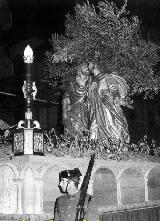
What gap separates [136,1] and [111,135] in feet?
25.5

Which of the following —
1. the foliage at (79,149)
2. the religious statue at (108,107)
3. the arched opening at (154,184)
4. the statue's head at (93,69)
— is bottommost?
the arched opening at (154,184)

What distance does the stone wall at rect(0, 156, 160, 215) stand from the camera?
6.56 meters

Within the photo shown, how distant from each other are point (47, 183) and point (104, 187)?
5.39 feet

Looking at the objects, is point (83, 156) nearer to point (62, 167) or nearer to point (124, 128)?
point (62, 167)

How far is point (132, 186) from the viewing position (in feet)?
29.2

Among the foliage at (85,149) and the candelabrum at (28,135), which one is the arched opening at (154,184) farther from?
the candelabrum at (28,135)

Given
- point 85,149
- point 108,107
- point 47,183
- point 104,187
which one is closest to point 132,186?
point 104,187

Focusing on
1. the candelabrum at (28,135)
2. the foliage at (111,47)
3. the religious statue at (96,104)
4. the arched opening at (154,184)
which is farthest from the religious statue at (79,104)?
the candelabrum at (28,135)

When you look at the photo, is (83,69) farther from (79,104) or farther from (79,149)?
(79,149)

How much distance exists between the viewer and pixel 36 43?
62.0 ft

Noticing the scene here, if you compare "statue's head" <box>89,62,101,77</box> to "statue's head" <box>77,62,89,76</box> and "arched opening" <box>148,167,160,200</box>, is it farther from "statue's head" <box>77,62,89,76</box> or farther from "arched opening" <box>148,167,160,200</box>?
"arched opening" <box>148,167,160,200</box>

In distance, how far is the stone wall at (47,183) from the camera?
6.56 meters

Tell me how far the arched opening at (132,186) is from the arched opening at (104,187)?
0.40 m

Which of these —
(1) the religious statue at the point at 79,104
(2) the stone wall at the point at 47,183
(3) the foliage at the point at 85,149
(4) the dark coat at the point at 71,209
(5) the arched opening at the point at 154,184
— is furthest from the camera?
(1) the religious statue at the point at 79,104
